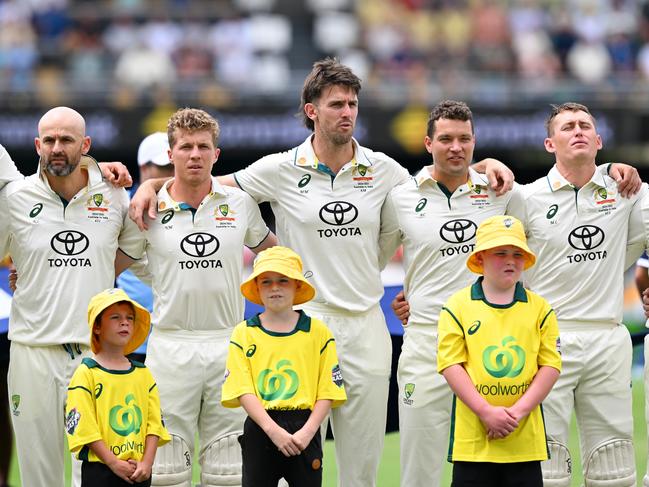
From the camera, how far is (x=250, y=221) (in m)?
6.22

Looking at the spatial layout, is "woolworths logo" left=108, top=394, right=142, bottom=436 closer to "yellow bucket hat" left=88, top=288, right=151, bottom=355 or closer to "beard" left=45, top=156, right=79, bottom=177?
"yellow bucket hat" left=88, top=288, right=151, bottom=355

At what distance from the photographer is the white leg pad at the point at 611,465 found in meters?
5.95

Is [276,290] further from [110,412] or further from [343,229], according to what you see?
[110,412]

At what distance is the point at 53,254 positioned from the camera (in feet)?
19.8

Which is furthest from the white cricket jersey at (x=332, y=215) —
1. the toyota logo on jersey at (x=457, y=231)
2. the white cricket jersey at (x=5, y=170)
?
the white cricket jersey at (x=5, y=170)

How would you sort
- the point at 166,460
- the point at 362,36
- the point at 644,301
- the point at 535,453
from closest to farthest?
1. the point at 535,453
2. the point at 166,460
3. the point at 644,301
4. the point at 362,36

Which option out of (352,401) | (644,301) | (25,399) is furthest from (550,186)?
(25,399)

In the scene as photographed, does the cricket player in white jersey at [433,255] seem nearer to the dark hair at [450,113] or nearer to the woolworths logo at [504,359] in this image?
the dark hair at [450,113]

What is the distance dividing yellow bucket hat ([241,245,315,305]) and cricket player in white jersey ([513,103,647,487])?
1213 millimetres

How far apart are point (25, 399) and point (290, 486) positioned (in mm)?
1361

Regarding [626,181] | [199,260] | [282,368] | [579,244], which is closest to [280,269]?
[282,368]

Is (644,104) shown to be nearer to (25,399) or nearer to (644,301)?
(644,301)

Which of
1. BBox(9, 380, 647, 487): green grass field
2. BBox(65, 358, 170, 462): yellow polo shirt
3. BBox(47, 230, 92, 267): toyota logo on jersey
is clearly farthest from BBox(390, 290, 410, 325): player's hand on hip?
BBox(9, 380, 647, 487): green grass field

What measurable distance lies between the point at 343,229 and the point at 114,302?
47.5 inches
